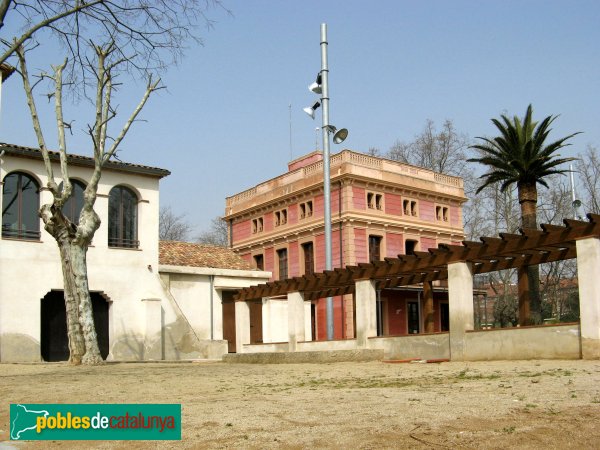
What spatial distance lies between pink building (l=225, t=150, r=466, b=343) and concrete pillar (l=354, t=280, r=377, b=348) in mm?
16035

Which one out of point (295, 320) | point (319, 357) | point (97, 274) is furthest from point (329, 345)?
point (97, 274)

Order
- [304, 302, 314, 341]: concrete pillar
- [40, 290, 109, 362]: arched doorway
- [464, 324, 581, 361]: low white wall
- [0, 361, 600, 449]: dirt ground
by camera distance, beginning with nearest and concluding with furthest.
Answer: [0, 361, 600, 449]: dirt ground → [464, 324, 581, 361]: low white wall → [40, 290, 109, 362]: arched doorway → [304, 302, 314, 341]: concrete pillar

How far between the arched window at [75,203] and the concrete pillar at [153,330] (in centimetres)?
405

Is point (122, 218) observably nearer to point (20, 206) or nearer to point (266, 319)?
point (20, 206)

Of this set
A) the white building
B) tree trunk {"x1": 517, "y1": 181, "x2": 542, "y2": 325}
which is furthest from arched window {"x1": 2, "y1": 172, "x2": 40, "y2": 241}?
tree trunk {"x1": 517, "y1": 181, "x2": 542, "y2": 325}

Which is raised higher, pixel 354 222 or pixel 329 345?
pixel 354 222

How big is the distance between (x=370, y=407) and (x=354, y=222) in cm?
2995

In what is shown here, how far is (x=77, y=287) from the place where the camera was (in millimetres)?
17609

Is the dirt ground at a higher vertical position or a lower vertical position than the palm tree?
lower

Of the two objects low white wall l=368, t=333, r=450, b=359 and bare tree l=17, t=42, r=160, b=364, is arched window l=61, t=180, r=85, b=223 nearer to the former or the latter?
bare tree l=17, t=42, r=160, b=364

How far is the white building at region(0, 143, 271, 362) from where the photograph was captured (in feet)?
76.7

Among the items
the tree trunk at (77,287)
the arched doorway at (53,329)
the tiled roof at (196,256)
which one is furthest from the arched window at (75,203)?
the tree trunk at (77,287)

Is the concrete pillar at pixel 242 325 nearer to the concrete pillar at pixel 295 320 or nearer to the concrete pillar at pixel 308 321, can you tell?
the concrete pillar at pixel 295 320

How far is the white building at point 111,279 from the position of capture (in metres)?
23.4
